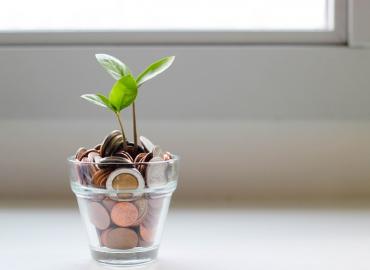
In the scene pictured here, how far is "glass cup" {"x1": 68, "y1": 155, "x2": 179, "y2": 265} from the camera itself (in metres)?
0.60

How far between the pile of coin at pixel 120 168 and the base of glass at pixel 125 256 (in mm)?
64

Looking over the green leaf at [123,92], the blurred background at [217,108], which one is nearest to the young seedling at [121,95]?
the green leaf at [123,92]

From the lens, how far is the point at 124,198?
60 cm

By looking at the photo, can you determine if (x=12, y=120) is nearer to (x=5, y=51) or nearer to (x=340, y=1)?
(x=5, y=51)

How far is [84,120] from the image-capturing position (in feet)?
3.22

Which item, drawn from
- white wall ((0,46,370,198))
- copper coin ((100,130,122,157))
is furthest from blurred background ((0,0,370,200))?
copper coin ((100,130,122,157))

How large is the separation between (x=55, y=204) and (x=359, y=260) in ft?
1.54

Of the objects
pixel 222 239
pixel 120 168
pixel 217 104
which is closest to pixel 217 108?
pixel 217 104

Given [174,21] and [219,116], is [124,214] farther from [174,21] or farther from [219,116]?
[174,21]

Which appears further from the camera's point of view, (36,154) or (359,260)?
(36,154)

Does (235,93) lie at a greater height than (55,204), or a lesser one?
greater

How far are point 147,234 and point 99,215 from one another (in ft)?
0.16

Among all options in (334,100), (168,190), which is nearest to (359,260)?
(168,190)

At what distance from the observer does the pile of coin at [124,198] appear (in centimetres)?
60
